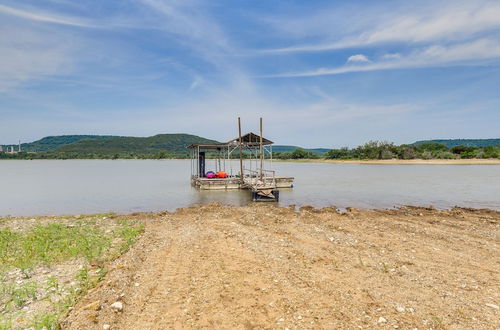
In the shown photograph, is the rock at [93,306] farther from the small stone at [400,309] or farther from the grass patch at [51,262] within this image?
the small stone at [400,309]

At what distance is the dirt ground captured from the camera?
4727 mm

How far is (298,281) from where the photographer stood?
612 centimetres

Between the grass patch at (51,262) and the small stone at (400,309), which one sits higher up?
the grass patch at (51,262)

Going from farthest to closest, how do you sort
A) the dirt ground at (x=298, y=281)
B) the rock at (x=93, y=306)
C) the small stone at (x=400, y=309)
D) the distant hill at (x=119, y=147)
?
the distant hill at (x=119, y=147), the rock at (x=93, y=306), the small stone at (x=400, y=309), the dirt ground at (x=298, y=281)

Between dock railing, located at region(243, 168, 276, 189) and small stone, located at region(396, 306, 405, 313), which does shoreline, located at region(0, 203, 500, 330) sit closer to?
small stone, located at region(396, 306, 405, 313)

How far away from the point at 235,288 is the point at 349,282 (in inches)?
88.8

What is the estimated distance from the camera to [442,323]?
4570 millimetres

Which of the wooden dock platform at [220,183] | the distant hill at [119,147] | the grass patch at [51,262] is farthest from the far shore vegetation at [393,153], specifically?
the grass patch at [51,262]

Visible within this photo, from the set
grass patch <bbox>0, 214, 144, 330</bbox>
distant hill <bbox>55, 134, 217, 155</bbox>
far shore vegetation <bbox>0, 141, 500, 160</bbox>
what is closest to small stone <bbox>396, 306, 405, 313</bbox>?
grass patch <bbox>0, 214, 144, 330</bbox>

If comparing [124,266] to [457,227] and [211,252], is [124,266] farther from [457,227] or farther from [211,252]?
[457,227]

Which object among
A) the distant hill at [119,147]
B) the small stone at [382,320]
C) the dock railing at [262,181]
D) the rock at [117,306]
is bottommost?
the small stone at [382,320]

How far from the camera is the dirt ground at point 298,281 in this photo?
4.73m

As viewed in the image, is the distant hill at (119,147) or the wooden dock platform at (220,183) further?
the distant hill at (119,147)

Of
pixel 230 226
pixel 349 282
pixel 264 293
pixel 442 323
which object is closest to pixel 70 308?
pixel 264 293
